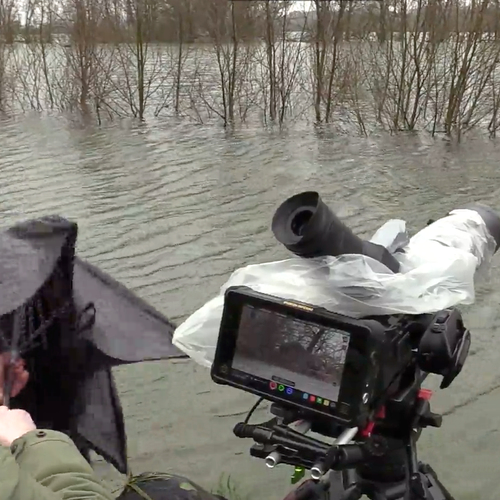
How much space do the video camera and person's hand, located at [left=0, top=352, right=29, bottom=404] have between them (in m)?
0.66

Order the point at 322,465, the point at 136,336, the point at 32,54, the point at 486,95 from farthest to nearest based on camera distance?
the point at 32,54
the point at 486,95
the point at 136,336
the point at 322,465

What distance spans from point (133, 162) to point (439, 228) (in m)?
7.22

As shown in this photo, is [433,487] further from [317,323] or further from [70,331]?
[70,331]

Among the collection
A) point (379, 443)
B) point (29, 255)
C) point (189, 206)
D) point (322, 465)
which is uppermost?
point (29, 255)

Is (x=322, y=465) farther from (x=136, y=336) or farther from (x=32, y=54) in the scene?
(x=32, y=54)

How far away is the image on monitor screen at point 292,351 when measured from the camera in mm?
1325

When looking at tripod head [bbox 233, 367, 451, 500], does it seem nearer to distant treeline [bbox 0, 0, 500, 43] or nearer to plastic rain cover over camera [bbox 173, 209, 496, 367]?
plastic rain cover over camera [bbox 173, 209, 496, 367]

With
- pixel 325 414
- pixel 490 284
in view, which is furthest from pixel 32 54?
pixel 325 414

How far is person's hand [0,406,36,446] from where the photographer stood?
4.70ft

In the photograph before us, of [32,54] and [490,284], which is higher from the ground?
[32,54]

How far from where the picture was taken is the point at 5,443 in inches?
55.9

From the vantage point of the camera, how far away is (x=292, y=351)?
1373mm

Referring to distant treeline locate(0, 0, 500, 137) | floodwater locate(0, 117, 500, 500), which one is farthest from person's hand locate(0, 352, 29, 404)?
distant treeline locate(0, 0, 500, 137)

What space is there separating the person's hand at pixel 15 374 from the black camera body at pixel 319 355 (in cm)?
66
